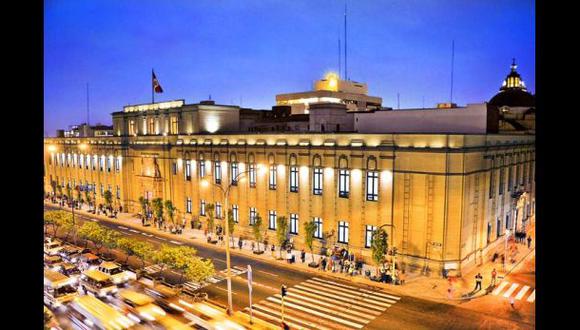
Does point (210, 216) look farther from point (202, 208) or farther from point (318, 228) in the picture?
point (318, 228)

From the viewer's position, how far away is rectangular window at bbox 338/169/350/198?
142ft

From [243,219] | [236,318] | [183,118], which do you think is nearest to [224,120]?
[183,118]

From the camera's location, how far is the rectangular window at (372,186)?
41.2 metres

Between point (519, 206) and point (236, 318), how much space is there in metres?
38.7

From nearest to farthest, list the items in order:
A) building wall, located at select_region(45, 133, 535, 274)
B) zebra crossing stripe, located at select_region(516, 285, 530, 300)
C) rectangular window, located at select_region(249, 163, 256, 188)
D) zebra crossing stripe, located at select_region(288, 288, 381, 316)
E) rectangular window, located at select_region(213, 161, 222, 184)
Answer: zebra crossing stripe, located at select_region(288, 288, 381, 316)
zebra crossing stripe, located at select_region(516, 285, 530, 300)
building wall, located at select_region(45, 133, 535, 274)
rectangular window, located at select_region(249, 163, 256, 188)
rectangular window, located at select_region(213, 161, 222, 184)

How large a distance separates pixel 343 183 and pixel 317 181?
3.28 meters

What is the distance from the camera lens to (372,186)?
41531 millimetres

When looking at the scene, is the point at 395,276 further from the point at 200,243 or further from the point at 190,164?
the point at 190,164

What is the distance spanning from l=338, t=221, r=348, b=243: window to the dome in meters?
53.9

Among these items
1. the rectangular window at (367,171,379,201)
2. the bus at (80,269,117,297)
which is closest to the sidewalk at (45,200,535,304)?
the rectangular window at (367,171,379,201)

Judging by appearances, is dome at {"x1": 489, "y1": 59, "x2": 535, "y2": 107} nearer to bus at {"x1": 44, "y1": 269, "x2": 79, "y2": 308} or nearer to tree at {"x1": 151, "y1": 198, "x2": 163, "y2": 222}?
tree at {"x1": 151, "y1": 198, "x2": 163, "y2": 222}

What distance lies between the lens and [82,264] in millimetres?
40938

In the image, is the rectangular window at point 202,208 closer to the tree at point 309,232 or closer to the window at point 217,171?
the window at point 217,171
